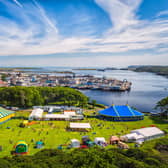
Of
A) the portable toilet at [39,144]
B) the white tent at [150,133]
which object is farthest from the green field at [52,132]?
the white tent at [150,133]

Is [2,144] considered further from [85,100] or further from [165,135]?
[85,100]

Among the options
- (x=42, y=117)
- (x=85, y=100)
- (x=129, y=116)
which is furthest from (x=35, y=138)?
(x=85, y=100)

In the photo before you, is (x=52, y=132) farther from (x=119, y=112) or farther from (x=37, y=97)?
(x=37, y=97)

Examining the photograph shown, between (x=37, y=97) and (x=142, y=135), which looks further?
(x=37, y=97)

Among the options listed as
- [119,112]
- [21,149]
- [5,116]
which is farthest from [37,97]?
[21,149]

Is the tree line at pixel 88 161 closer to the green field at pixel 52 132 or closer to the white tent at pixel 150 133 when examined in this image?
the green field at pixel 52 132

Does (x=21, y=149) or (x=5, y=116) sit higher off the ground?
(x=21, y=149)
